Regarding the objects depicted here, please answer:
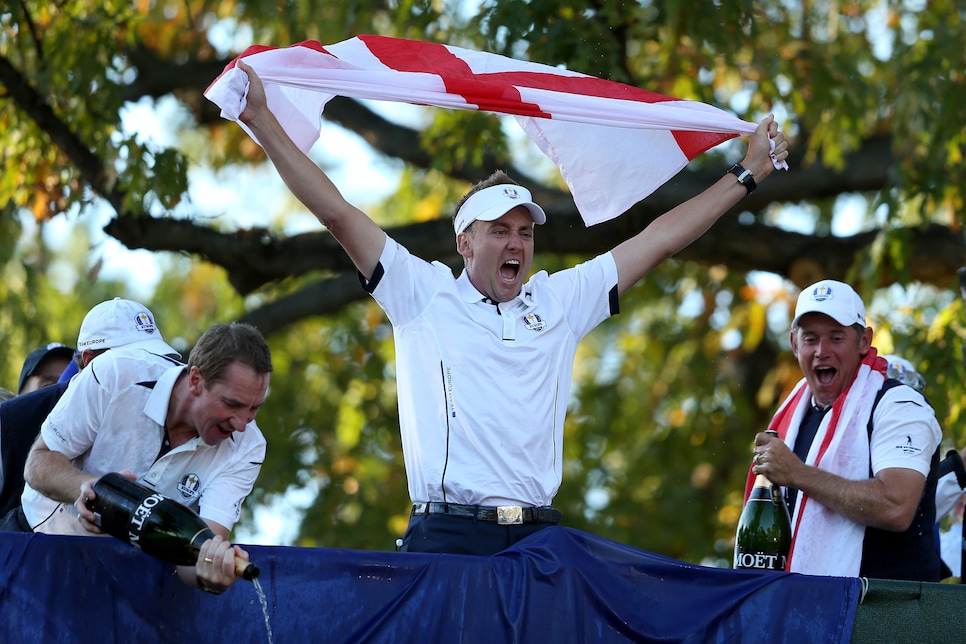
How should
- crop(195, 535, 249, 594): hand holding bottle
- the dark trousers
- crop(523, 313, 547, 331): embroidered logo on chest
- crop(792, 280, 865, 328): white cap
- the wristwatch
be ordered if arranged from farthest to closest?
crop(792, 280, 865, 328): white cap, the wristwatch, crop(523, 313, 547, 331): embroidered logo on chest, the dark trousers, crop(195, 535, 249, 594): hand holding bottle

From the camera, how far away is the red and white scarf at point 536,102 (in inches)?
189

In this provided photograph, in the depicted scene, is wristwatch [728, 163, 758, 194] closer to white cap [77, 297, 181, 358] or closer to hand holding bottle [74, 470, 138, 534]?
white cap [77, 297, 181, 358]

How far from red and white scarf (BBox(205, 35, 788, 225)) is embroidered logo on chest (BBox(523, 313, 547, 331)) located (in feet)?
3.10

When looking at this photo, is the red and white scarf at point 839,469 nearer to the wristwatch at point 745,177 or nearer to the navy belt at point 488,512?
the wristwatch at point 745,177

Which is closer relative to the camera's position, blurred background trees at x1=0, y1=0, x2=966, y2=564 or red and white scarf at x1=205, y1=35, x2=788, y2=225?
red and white scarf at x1=205, y1=35, x2=788, y2=225

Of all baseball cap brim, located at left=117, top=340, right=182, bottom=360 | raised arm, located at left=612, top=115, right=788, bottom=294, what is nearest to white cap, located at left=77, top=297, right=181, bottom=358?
baseball cap brim, located at left=117, top=340, right=182, bottom=360

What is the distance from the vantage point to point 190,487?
426 cm

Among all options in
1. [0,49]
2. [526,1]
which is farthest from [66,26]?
[526,1]

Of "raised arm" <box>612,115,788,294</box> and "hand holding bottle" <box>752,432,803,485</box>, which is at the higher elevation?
"raised arm" <box>612,115,788,294</box>

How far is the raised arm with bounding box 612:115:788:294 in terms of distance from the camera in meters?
4.80

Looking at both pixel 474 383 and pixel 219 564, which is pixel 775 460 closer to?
pixel 474 383

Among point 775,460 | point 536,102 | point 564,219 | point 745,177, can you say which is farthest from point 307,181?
point 564,219

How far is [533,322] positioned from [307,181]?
0.88 meters

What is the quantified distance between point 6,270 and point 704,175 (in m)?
6.03
